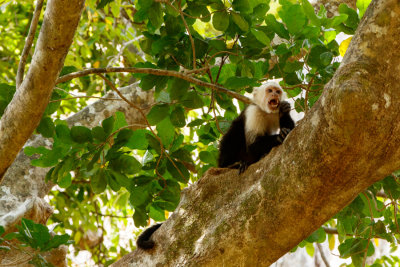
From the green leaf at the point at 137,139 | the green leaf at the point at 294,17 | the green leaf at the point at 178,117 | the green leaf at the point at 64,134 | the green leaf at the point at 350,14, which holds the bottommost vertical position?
the green leaf at the point at 137,139

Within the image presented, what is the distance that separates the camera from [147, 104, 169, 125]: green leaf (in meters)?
2.83

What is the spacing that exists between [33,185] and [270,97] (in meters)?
2.00

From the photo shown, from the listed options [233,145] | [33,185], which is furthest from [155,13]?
[33,185]

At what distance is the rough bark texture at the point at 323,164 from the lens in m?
1.72

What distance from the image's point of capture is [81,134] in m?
2.63

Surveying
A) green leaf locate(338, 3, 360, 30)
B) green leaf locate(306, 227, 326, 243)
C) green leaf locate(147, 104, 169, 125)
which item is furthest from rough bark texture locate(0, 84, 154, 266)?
green leaf locate(306, 227, 326, 243)

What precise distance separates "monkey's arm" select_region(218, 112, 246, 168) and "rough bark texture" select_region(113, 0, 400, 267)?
1397 mm

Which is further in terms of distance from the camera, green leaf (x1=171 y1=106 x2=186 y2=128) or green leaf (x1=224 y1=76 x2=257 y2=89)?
green leaf (x1=171 y1=106 x2=186 y2=128)

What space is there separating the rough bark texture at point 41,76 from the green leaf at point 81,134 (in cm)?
41

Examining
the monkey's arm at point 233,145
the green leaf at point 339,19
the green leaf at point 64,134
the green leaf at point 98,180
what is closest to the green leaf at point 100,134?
the green leaf at point 64,134

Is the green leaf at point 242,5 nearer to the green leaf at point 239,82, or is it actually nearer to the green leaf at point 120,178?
the green leaf at point 239,82

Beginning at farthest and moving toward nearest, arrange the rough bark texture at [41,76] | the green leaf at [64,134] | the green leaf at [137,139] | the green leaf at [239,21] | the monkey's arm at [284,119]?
the monkey's arm at [284,119] < the green leaf at [137,139] < the green leaf at [64,134] < the green leaf at [239,21] < the rough bark texture at [41,76]

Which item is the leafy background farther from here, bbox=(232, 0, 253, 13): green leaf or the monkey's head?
the monkey's head

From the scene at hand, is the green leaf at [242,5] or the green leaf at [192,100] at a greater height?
the green leaf at [242,5]
